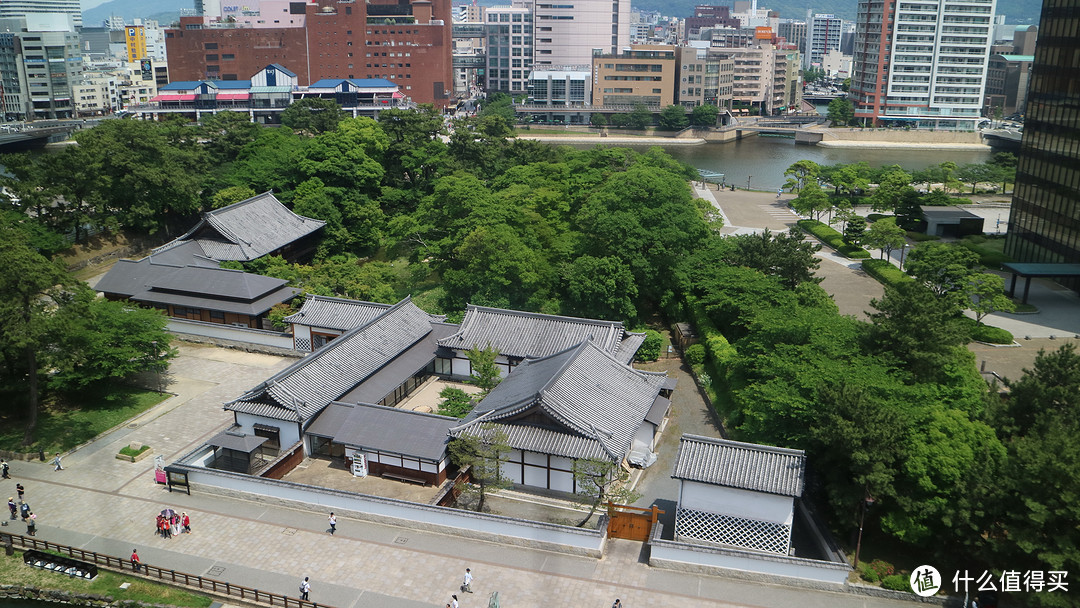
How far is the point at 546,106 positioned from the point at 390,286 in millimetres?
90975

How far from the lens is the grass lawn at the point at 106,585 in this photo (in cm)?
2148

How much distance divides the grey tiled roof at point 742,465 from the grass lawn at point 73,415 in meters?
21.9

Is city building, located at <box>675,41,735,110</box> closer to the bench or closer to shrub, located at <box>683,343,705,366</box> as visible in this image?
shrub, located at <box>683,343,705,366</box>

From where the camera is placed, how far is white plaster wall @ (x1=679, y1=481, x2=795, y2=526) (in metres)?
22.3

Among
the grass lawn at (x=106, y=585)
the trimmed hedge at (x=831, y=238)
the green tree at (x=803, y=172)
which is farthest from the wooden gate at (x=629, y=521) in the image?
the green tree at (x=803, y=172)

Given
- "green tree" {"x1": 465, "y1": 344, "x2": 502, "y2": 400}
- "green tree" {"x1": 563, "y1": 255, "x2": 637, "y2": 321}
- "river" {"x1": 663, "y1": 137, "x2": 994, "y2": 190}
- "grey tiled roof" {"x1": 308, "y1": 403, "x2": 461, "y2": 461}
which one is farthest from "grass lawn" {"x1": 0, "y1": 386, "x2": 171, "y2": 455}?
"river" {"x1": 663, "y1": 137, "x2": 994, "y2": 190}

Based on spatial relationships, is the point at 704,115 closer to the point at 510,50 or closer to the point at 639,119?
the point at 639,119

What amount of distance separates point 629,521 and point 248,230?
101 feet

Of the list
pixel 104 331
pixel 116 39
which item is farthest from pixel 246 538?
pixel 116 39

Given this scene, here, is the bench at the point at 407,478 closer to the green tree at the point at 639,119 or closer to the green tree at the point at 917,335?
the green tree at the point at 917,335

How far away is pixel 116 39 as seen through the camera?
7844 inches

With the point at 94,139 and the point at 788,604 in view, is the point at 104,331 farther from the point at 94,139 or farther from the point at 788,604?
the point at 788,604

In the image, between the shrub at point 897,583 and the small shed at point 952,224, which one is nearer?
the shrub at point 897,583

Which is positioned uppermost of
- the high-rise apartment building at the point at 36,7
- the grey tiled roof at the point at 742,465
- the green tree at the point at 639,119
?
the high-rise apartment building at the point at 36,7
